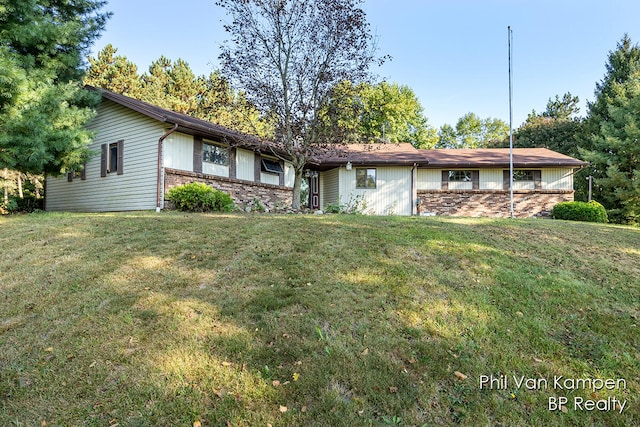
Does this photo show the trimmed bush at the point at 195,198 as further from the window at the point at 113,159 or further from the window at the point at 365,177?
the window at the point at 365,177

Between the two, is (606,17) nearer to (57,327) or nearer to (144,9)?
(144,9)

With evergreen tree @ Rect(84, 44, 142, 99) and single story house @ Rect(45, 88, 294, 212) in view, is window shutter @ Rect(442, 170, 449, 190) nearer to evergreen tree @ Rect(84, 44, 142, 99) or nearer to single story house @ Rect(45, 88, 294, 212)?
single story house @ Rect(45, 88, 294, 212)

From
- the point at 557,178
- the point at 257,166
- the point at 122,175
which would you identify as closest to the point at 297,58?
the point at 257,166

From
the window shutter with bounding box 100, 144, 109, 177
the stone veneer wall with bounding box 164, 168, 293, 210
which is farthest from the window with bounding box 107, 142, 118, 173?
the stone veneer wall with bounding box 164, 168, 293, 210

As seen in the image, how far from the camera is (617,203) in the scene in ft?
62.4

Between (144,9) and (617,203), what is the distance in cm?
2492

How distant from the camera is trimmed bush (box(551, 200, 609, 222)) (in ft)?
44.3

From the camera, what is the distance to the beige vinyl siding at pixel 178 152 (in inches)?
414

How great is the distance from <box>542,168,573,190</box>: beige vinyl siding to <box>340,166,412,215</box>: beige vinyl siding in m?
7.20

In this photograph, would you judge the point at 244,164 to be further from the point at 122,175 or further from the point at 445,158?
the point at 445,158

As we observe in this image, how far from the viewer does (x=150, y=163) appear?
10.5 meters

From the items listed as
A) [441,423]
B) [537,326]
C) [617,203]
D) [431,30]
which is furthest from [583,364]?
[617,203]

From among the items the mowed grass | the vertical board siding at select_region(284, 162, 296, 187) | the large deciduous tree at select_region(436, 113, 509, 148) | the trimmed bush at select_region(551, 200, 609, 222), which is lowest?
the mowed grass

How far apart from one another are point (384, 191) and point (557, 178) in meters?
9.01
